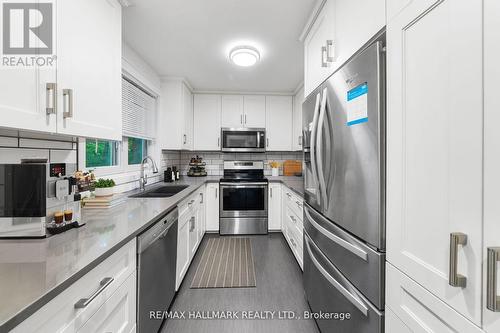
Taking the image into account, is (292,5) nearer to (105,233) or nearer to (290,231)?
(105,233)

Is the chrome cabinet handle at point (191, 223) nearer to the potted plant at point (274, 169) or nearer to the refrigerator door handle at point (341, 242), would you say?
the refrigerator door handle at point (341, 242)

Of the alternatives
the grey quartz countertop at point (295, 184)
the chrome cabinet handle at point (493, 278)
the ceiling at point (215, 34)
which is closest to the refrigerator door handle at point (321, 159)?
the grey quartz countertop at point (295, 184)

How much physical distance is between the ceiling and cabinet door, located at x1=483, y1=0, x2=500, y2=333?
4.73ft

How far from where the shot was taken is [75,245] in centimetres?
91

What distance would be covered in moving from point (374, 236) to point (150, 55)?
9.22ft

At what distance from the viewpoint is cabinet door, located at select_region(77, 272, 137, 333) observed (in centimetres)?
82

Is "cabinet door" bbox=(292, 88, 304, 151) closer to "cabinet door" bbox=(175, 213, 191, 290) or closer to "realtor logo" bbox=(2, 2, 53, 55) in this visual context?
"cabinet door" bbox=(175, 213, 191, 290)

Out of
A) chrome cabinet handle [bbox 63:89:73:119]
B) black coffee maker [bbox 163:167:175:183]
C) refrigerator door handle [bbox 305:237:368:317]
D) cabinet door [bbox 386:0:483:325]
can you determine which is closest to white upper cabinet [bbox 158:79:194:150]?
black coffee maker [bbox 163:167:175:183]

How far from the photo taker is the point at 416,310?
2.43ft

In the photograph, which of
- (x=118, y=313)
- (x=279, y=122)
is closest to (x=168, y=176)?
(x=279, y=122)

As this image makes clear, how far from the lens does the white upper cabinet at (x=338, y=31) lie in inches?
38.6

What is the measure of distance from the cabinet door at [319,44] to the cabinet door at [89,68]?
1421 mm

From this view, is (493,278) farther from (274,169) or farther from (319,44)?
(274,169)

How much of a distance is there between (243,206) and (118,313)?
8.25 ft
